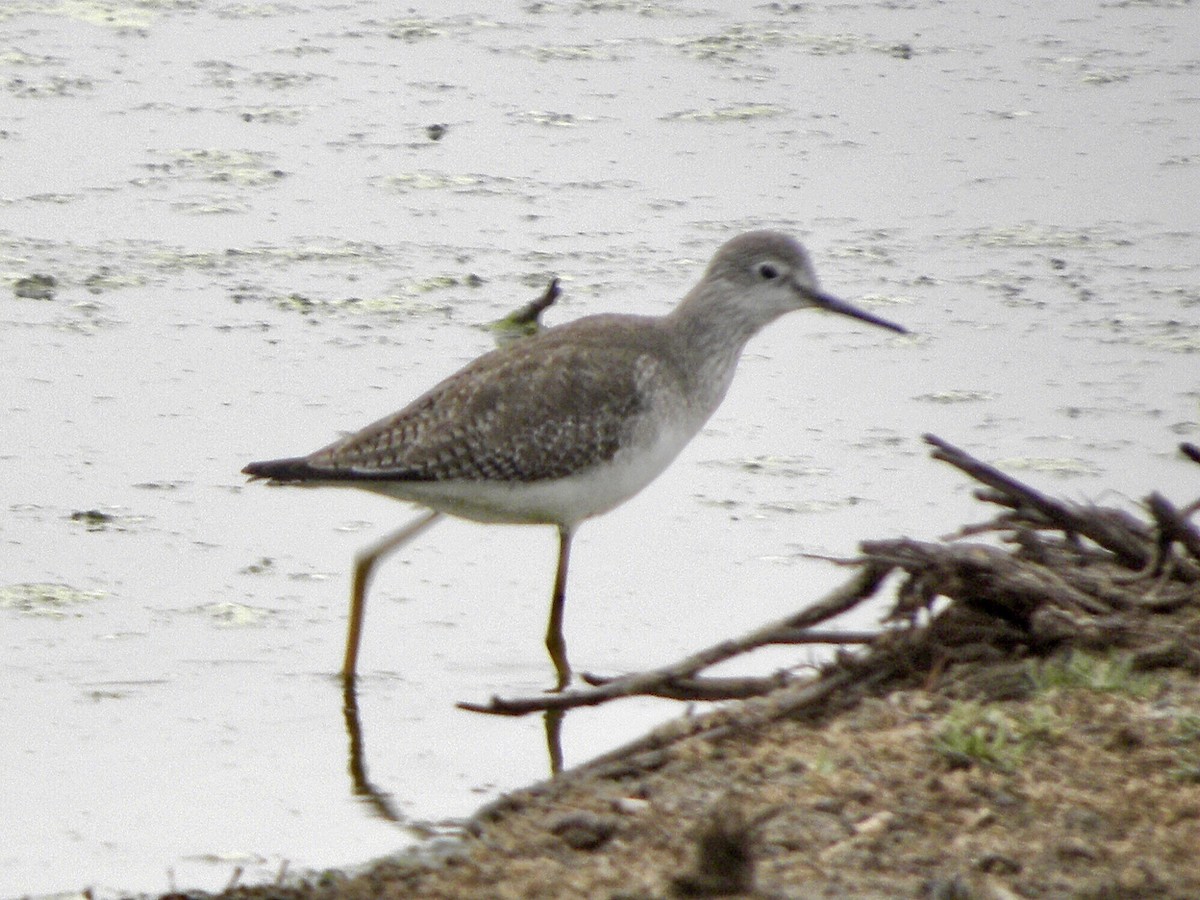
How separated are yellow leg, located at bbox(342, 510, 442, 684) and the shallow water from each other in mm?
121

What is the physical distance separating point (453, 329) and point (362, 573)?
2.24 m

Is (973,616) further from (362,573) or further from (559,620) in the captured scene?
(362,573)

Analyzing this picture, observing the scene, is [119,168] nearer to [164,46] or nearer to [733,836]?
[164,46]

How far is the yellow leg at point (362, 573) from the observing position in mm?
6383

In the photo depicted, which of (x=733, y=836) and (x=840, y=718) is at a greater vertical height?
(x=733, y=836)

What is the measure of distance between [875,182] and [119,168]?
3.84 m

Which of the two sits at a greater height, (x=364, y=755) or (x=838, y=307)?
(x=838, y=307)

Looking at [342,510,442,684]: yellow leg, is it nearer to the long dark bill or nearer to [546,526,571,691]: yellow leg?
[546,526,571,691]: yellow leg

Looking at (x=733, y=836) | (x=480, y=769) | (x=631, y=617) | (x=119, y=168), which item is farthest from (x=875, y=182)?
(x=733, y=836)

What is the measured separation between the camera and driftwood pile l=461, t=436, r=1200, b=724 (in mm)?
5012

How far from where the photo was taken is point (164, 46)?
12773mm

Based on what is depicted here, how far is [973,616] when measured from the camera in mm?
5164

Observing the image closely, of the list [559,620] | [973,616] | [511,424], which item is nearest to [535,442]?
[511,424]

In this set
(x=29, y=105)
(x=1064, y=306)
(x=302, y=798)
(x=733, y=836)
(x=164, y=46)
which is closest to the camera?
(x=733, y=836)
